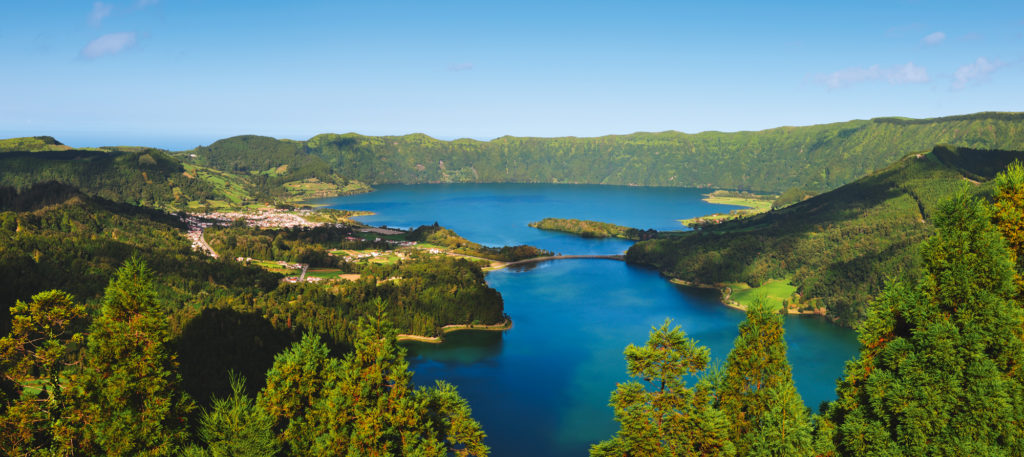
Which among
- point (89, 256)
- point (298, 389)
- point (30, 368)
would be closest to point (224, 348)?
point (89, 256)

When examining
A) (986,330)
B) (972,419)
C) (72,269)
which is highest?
(986,330)

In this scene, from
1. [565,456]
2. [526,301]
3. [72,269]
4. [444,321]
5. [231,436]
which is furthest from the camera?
[526,301]

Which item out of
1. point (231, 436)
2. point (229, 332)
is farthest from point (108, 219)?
point (231, 436)

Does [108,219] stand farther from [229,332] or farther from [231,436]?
[231,436]

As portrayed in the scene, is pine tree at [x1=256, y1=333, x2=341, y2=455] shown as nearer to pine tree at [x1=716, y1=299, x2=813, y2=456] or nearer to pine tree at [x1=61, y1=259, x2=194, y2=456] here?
pine tree at [x1=61, y1=259, x2=194, y2=456]

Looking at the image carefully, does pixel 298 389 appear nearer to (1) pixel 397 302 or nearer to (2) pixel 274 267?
(1) pixel 397 302

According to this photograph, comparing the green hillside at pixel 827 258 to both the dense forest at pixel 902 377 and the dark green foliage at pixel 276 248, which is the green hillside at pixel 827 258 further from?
the dense forest at pixel 902 377

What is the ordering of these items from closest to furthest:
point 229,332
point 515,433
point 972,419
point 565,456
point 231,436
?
point 972,419
point 231,436
point 565,456
point 515,433
point 229,332

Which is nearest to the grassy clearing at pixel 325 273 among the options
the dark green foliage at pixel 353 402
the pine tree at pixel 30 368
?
the dark green foliage at pixel 353 402
